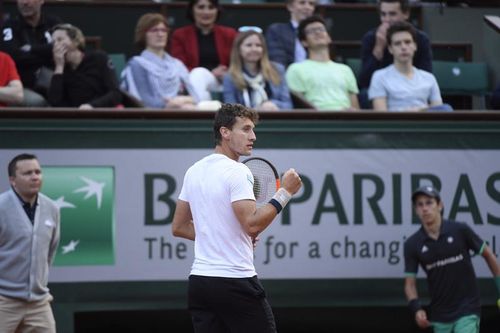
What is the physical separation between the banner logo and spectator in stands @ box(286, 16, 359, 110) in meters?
2.16

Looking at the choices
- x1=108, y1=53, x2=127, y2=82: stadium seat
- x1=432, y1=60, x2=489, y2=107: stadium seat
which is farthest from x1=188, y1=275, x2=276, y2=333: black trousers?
x1=432, y1=60, x2=489, y2=107: stadium seat

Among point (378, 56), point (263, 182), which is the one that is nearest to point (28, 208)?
point (263, 182)

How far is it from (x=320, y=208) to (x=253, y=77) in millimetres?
1471

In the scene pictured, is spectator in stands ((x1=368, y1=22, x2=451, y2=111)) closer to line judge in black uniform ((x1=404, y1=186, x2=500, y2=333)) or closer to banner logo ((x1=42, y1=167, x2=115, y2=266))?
line judge in black uniform ((x1=404, y1=186, x2=500, y2=333))

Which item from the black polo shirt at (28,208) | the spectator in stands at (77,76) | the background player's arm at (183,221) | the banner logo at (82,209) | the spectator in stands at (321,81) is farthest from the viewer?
the spectator in stands at (321,81)

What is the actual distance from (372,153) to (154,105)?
208 centimetres

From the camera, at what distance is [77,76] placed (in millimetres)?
10547

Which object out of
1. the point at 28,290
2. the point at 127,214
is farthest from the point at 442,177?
the point at 28,290

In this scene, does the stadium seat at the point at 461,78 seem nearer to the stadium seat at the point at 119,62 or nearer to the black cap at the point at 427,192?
the black cap at the point at 427,192

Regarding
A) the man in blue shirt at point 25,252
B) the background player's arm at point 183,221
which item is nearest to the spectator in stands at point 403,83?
the man in blue shirt at point 25,252

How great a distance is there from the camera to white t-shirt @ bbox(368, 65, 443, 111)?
1093cm

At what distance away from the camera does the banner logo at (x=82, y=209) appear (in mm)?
9797

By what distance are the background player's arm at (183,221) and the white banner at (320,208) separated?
2.94m

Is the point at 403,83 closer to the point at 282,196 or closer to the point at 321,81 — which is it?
the point at 321,81
